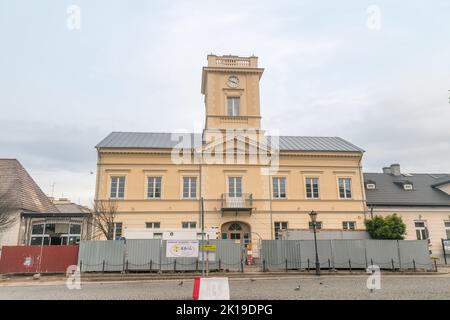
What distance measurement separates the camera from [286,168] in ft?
101

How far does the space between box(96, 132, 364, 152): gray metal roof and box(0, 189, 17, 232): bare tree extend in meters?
7.52

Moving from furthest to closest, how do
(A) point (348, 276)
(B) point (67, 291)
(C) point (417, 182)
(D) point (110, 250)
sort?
(C) point (417, 182) → (D) point (110, 250) → (A) point (348, 276) → (B) point (67, 291)

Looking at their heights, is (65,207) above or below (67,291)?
above

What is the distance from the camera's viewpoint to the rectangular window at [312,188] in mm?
30559

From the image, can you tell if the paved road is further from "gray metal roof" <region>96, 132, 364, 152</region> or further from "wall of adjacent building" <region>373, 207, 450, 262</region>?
"gray metal roof" <region>96, 132, 364, 152</region>

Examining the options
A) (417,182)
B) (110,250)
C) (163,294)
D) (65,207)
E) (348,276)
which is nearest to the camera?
(163,294)

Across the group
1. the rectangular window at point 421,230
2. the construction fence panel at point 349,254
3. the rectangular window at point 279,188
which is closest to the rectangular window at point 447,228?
the rectangular window at point 421,230

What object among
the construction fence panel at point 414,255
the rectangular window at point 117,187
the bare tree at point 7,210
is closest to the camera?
the construction fence panel at point 414,255

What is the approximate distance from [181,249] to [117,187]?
34.2 feet

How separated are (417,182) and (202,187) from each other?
22.1 metres

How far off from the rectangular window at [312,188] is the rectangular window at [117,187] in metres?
15.8

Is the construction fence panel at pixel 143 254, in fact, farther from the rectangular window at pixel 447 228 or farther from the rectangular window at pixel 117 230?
the rectangular window at pixel 447 228
